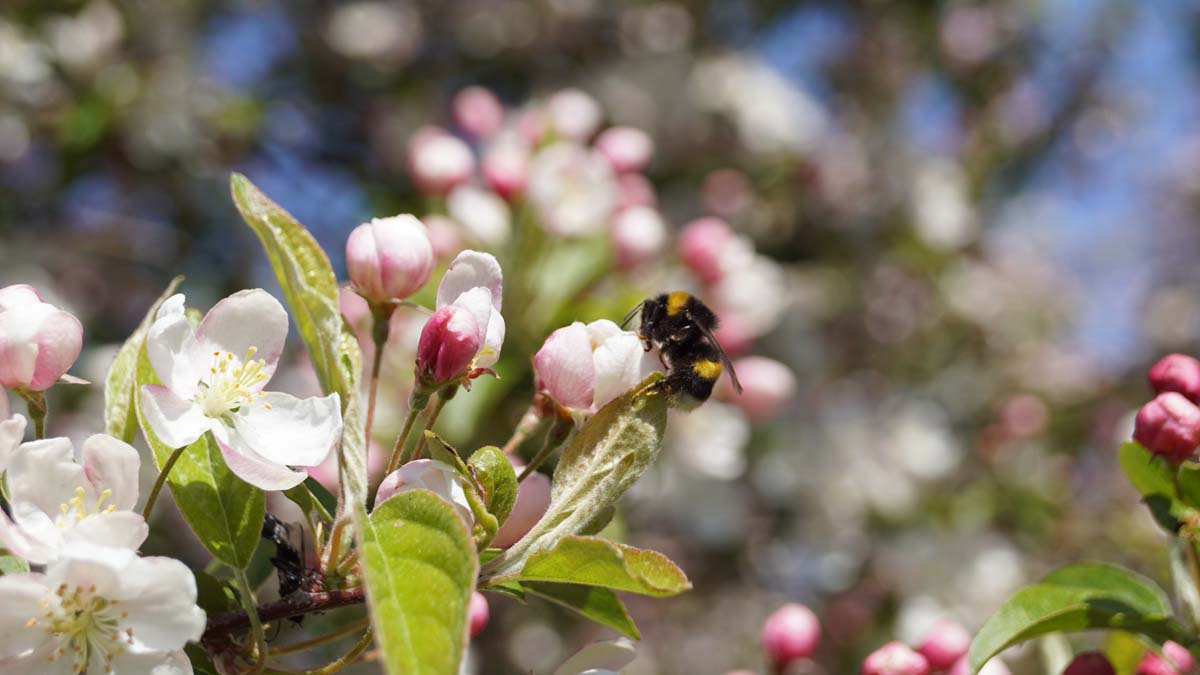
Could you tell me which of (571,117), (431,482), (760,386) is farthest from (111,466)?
(571,117)

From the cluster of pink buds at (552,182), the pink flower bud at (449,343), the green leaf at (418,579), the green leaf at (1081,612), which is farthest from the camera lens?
the cluster of pink buds at (552,182)

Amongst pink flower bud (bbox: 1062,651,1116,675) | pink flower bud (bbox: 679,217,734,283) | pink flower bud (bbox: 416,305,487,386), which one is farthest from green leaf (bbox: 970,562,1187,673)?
pink flower bud (bbox: 679,217,734,283)

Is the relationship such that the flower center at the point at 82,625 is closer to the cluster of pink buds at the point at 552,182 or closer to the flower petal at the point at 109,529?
the flower petal at the point at 109,529

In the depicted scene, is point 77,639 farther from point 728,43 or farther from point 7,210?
point 728,43

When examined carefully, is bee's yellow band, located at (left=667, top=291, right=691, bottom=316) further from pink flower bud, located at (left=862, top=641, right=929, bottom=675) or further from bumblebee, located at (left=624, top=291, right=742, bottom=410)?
pink flower bud, located at (left=862, top=641, right=929, bottom=675)

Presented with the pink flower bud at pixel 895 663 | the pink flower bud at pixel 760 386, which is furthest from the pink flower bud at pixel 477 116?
the pink flower bud at pixel 895 663

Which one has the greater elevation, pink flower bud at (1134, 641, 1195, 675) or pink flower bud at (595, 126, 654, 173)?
pink flower bud at (595, 126, 654, 173)
